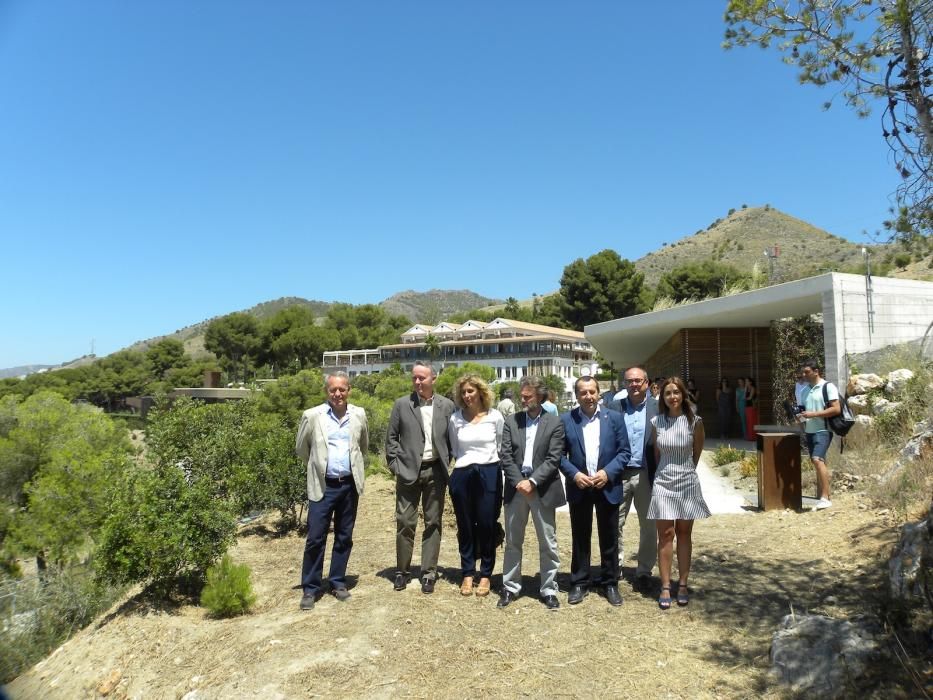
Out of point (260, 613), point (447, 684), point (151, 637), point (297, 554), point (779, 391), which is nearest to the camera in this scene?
point (447, 684)

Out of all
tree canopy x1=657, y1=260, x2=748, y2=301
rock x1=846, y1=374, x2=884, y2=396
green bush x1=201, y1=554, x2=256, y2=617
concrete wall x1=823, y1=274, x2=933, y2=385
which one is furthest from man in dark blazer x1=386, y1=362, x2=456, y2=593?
tree canopy x1=657, y1=260, x2=748, y2=301

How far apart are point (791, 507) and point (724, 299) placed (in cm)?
533

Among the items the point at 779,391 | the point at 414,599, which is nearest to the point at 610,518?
the point at 414,599

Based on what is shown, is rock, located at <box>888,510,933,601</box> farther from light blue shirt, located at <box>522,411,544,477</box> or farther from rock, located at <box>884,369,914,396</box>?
rock, located at <box>884,369,914,396</box>

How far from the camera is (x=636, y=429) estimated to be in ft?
16.6

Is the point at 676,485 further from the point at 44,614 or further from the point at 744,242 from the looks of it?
the point at 744,242

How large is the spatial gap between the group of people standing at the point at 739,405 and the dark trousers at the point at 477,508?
10955 millimetres

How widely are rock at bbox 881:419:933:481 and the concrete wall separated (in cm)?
301

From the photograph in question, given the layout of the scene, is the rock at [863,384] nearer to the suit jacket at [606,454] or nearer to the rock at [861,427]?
the rock at [861,427]

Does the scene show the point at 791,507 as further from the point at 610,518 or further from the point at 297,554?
the point at 297,554

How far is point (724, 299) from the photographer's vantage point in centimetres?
1168

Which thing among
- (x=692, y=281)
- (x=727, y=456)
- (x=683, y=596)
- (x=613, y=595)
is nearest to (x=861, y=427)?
(x=727, y=456)

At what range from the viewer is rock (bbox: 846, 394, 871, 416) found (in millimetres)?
8961

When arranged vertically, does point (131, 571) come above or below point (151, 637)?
above
